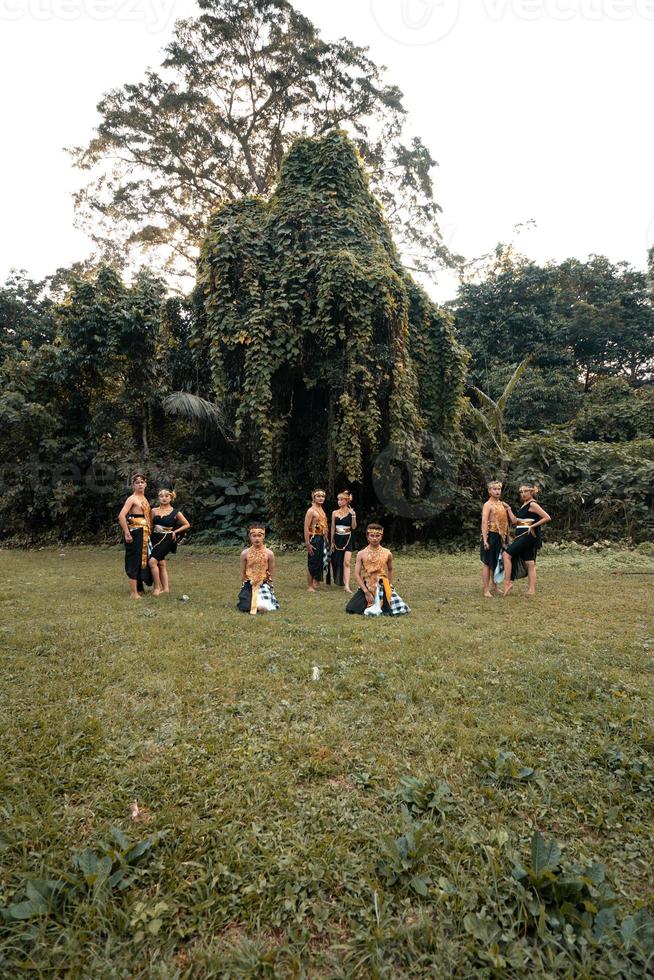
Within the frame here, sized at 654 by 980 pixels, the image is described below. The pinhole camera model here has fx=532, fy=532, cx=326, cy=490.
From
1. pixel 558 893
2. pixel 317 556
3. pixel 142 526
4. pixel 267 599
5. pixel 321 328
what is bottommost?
pixel 558 893

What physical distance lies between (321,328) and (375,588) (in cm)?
784

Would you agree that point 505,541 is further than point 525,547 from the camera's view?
Yes

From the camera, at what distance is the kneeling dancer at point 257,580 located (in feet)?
22.4

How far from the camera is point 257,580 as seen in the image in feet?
23.1

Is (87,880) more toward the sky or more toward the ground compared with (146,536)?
more toward the ground

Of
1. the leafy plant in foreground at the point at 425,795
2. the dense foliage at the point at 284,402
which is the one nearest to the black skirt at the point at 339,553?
the dense foliage at the point at 284,402

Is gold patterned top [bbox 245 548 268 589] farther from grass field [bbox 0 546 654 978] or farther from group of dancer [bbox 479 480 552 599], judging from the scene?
group of dancer [bbox 479 480 552 599]

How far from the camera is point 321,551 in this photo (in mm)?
8852

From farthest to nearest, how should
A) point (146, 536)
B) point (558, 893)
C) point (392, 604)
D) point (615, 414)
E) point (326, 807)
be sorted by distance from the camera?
point (615, 414)
point (146, 536)
point (392, 604)
point (326, 807)
point (558, 893)

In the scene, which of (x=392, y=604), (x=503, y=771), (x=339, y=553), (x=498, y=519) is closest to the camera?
(x=503, y=771)

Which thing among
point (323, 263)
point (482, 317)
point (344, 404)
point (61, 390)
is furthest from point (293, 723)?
point (482, 317)

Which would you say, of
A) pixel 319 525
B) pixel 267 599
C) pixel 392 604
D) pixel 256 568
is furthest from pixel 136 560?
pixel 392 604

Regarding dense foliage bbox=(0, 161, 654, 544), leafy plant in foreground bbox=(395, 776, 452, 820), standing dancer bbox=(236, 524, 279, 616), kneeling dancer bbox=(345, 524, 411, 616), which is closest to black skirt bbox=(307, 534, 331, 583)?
standing dancer bbox=(236, 524, 279, 616)

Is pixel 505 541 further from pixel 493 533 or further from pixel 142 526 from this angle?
pixel 142 526
